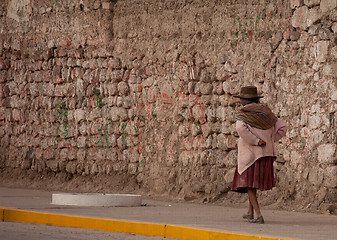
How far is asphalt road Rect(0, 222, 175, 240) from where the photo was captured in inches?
390

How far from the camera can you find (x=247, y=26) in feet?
46.8

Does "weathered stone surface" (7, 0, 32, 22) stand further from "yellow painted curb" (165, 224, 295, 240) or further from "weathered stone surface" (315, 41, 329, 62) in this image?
"yellow painted curb" (165, 224, 295, 240)

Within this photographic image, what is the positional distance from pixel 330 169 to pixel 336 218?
3.06ft

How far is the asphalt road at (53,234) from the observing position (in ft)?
32.5

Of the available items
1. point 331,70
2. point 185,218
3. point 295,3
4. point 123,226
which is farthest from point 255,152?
point 295,3

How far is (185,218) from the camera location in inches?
450

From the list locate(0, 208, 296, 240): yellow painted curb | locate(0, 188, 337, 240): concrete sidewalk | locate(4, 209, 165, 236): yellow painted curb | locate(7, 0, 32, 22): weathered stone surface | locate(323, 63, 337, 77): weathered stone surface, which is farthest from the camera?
locate(7, 0, 32, 22): weathered stone surface

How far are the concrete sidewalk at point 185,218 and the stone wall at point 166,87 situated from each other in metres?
0.97

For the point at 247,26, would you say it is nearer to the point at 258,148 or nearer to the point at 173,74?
the point at 173,74

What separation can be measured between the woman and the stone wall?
1755mm

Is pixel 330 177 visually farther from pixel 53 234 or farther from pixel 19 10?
pixel 19 10

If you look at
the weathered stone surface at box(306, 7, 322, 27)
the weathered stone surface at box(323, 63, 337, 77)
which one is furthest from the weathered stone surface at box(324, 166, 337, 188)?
the weathered stone surface at box(306, 7, 322, 27)

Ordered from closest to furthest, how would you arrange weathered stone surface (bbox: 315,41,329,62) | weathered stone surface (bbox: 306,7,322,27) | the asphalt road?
1. the asphalt road
2. weathered stone surface (bbox: 315,41,329,62)
3. weathered stone surface (bbox: 306,7,322,27)

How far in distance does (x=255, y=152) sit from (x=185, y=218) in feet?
4.21
